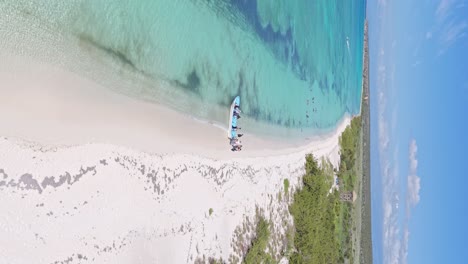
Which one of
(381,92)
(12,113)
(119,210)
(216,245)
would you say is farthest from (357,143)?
(12,113)

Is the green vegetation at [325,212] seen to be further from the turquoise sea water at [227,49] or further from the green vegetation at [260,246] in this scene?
the green vegetation at [260,246]

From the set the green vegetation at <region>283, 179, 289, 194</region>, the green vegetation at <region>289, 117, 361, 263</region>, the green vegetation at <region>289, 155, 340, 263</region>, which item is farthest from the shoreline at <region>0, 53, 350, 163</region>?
the green vegetation at <region>289, 117, 361, 263</region>

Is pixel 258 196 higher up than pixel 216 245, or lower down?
higher up

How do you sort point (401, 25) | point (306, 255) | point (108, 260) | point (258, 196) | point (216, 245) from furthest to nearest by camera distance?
1. point (401, 25)
2. point (306, 255)
3. point (258, 196)
4. point (216, 245)
5. point (108, 260)

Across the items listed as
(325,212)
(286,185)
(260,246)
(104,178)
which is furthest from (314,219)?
(104,178)

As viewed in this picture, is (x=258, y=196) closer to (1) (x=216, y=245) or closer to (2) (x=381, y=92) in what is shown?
(1) (x=216, y=245)

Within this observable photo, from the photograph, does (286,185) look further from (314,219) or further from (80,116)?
(80,116)
